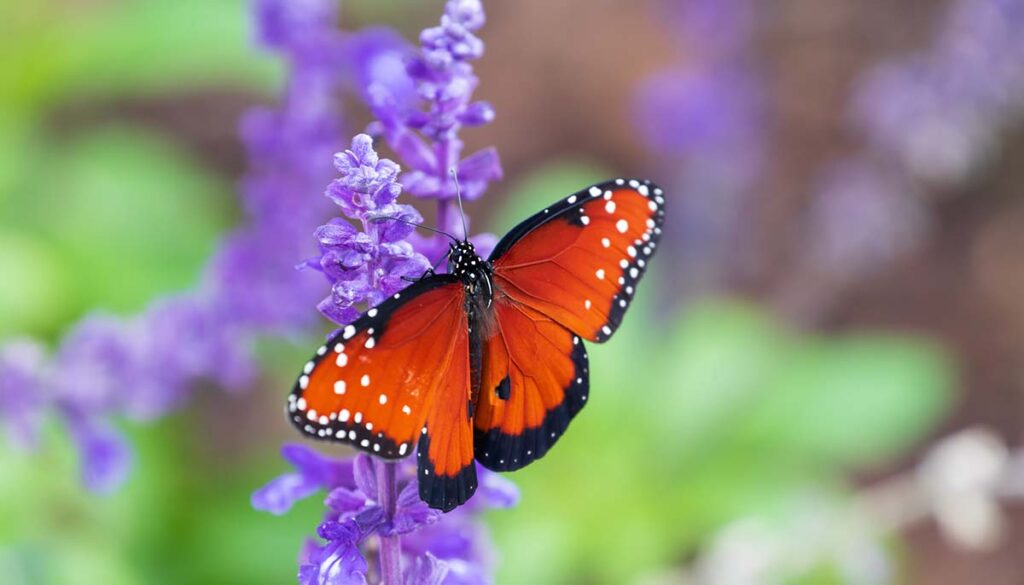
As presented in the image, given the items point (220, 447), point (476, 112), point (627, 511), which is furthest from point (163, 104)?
point (476, 112)

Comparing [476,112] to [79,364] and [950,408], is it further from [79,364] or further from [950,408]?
[950,408]

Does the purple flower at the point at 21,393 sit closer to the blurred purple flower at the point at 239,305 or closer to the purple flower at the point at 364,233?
the blurred purple flower at the point at 239,305

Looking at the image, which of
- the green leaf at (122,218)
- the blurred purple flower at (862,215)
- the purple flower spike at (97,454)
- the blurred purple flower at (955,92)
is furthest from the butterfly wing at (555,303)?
the blurred purple flower at (862,215)

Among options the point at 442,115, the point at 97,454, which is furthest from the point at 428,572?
the point at 97,454

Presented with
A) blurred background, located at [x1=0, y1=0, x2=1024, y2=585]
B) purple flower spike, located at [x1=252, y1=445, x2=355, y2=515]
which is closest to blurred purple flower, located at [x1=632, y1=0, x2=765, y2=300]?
blurred background, located at [x1=0, y1=0, x2=1024, y2=585]

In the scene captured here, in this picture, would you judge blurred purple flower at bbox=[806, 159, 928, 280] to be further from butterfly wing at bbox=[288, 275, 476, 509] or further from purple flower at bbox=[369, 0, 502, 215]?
butterfly wing at bbox=[288, 275, 476, 509]

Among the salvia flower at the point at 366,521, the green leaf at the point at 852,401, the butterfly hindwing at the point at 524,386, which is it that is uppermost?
the green leaf at the point at 852,401

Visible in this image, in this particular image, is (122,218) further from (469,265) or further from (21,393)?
(469,265)
